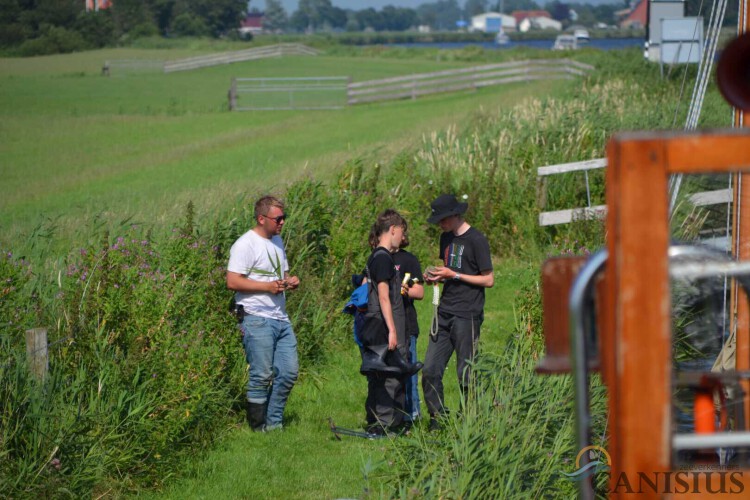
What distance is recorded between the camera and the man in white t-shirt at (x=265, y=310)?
23.5ft

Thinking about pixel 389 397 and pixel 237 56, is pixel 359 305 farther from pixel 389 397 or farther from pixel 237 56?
pixel 237 56

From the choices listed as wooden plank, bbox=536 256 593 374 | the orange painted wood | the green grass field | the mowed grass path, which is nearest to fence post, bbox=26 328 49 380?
the green grass field

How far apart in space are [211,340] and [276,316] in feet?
1.66

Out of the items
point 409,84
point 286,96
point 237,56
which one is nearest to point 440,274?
point 409,84

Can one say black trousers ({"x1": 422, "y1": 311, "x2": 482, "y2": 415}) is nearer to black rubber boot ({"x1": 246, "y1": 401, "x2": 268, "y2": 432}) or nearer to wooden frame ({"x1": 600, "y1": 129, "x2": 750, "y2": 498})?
black rubber boot ({"x1": 246, "y1": 401, "x2": 268, "y2": 432})

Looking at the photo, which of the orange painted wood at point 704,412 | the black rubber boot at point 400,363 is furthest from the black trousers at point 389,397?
the orange painted wood at point 704,412

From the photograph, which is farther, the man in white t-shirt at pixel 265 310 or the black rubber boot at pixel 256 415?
the black rubber boot at pixel 256 415

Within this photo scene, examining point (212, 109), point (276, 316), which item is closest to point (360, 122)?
point (212, 109)

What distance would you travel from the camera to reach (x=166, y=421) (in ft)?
21.0

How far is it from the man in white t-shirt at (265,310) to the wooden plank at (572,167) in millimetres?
6007

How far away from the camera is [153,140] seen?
97.2 ft

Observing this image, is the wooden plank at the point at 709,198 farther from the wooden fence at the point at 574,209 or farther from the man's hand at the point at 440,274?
the man's hand at the point at 440,274

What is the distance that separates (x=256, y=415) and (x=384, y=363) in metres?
1.11

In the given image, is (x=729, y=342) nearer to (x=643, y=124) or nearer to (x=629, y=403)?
(x=629, y=403)
